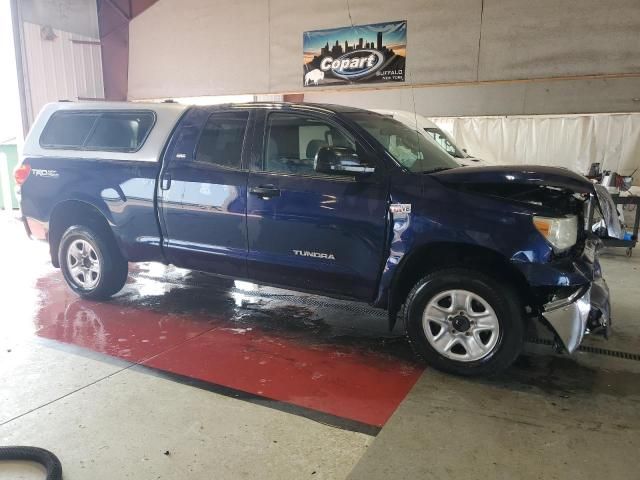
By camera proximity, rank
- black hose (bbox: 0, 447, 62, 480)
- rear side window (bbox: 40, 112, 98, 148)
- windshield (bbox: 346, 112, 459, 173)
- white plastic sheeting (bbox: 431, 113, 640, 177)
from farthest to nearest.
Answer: white plastic sheeting (bbox: 431, 113, 640, 177) < rear side window (bbox: 40, 112, 98, 148) < windshield (bbox: 346, 112, 459, 173) < black hose (bbox: 0, 447, 62, 480)

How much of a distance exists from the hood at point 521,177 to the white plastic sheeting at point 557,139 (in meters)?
9.37

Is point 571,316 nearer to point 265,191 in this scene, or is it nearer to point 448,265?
point 448,265

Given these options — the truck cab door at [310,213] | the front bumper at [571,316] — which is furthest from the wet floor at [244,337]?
the front bumper at [571,316]

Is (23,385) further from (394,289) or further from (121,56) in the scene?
(121,56)

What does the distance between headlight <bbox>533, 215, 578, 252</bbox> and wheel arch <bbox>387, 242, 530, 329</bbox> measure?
28cm

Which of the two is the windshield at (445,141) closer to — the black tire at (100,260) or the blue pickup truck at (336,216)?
the blue pickup truck at (336,216)

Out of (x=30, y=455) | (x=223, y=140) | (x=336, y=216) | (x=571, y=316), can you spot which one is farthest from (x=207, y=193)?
(x=571, y=316)

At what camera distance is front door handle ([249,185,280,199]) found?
12.6ft

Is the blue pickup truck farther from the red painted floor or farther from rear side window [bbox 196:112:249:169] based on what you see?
the red painted floor

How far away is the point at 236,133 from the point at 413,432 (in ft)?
8.74

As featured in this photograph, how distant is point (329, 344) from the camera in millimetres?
4062

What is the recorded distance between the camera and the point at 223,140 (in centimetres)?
420

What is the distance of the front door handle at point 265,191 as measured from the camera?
3849 millimetres

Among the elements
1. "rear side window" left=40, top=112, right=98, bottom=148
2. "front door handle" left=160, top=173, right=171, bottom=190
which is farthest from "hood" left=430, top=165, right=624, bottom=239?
"rear side window" left=40, top=112, right=98, bottom=148
